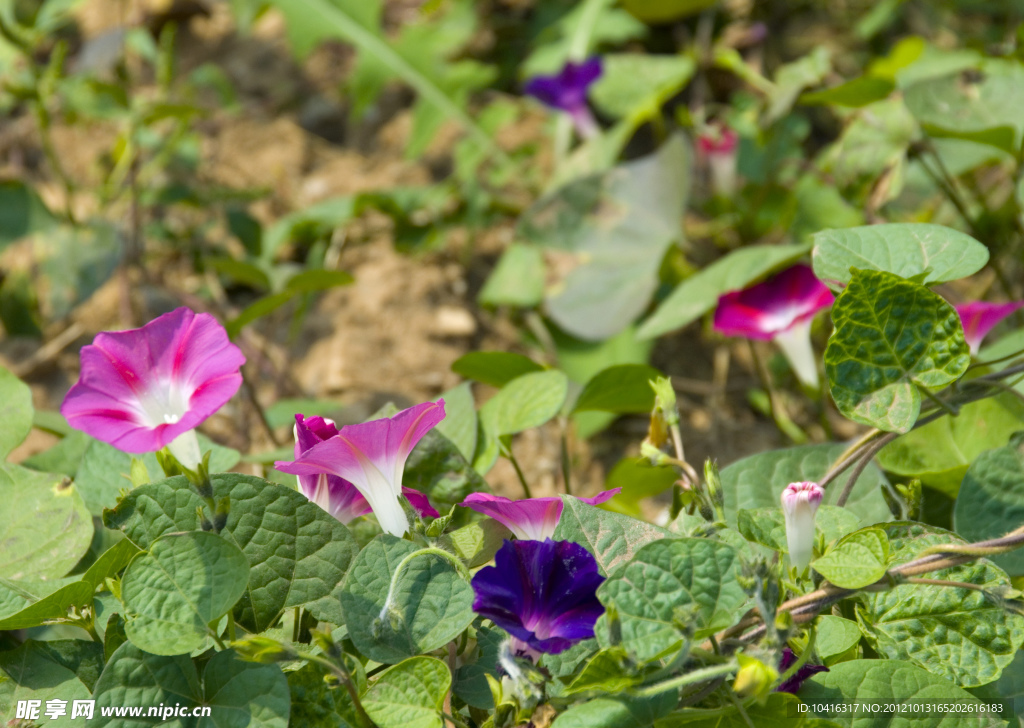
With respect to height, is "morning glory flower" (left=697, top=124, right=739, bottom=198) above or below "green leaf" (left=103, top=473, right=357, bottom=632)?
above

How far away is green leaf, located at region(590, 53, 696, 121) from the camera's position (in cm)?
186

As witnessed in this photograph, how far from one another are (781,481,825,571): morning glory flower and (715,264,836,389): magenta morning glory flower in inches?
19.1

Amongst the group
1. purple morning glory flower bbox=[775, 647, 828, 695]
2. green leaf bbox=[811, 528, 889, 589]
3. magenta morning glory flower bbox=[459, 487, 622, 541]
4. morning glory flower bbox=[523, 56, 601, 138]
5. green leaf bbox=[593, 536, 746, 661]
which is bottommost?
purple morning glory flower bbox=[775, 647, 828, 695]

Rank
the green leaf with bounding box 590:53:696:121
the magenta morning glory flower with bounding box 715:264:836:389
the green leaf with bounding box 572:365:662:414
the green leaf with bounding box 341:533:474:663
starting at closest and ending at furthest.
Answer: the green leaf with bounding box 341:533:474:663
the green leaf with bounding box 572:365:662:414
the magenta morning glory flower with bounding box 715:264:836:389
the green leaf with bounding box 590:53:696:121

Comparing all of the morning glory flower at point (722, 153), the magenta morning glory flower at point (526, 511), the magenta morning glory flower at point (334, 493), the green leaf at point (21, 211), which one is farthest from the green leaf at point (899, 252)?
the green leaf at point (21, 211)

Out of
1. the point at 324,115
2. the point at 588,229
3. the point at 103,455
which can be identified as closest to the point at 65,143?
the point at 324,115

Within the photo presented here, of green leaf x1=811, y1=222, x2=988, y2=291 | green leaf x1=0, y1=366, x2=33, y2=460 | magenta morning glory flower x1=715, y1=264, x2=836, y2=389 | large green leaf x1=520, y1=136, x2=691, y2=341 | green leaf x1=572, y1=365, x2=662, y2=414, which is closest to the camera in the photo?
green leaf x1=811, y1=222, x2=988, y2=291

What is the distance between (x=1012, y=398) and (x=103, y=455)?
0.98 m

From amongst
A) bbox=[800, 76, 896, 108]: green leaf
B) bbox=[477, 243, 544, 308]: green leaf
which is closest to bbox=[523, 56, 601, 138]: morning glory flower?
bbox=[477, 243, 544, 308]: green leaf

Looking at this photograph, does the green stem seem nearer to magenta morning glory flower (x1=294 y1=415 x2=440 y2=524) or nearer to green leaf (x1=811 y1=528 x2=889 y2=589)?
green leaf (x1=811 y1=528 x2=889 y2=589)

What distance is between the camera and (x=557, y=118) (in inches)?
80.1

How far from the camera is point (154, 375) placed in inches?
29.0

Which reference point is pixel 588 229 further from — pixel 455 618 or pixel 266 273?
pixel 455 618

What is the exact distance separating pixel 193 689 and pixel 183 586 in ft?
0.27
